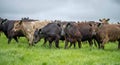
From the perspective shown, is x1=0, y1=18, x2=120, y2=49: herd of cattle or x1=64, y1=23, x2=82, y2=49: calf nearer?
x1=0, y1=18, x2=120, y2=49: herd of cattle

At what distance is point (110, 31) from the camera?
68.9ft

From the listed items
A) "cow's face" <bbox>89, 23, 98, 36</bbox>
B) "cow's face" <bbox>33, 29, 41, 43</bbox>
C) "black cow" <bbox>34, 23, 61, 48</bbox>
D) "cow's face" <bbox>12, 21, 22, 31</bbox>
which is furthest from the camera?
"cow's face" <bbox>12, 21, 22, 31</bbox>

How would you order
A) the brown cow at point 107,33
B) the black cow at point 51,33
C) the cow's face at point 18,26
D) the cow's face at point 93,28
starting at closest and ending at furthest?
1. the brown cow at point 107,33
2. the cow's face at point 93,28
3. the black cow at point 51,33
4. the cow's face at point 18,26

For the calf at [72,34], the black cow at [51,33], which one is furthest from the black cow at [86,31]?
the black cow at [51,33]

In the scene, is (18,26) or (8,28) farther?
(8,28)

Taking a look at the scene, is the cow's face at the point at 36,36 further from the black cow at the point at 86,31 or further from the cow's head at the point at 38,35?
the black cow at the point at 86,31

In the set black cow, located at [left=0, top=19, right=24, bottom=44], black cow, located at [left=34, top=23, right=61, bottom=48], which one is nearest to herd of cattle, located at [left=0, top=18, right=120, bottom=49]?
black cow, located at [left=34, top=23, right=61, bottom=48]

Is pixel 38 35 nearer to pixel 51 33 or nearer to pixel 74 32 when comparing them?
pixel 51 33

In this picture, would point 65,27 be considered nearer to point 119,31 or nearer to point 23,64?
point 119,31

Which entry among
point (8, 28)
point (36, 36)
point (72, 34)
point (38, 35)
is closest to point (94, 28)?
point (72, 34)

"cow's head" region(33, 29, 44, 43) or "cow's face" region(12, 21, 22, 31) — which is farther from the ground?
"cow's face" region(12, 21, 22, 31)

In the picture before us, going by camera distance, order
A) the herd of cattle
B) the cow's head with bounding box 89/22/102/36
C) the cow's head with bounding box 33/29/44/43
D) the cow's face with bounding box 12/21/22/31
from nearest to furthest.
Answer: the herd of cattle
the cow's head with bounding box 89/22/102/36
the cow's head with bounding box 33/29/44/43
the cow's face with bounding box 12/21/22/31

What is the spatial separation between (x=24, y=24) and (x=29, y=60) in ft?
28.9

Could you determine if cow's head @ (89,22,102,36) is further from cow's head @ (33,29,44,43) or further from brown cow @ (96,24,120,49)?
cow's head @ (33,29,44,43)
